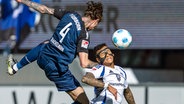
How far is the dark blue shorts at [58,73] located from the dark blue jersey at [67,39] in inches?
1.9

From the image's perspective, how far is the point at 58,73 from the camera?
7.23 meters

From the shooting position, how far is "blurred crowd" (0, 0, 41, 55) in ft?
33.9

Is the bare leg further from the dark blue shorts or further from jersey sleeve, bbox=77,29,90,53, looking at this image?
jersey sleeve, bbox=77,29,90,53

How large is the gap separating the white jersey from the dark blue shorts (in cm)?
41

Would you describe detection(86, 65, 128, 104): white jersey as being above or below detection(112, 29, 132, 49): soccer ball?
below

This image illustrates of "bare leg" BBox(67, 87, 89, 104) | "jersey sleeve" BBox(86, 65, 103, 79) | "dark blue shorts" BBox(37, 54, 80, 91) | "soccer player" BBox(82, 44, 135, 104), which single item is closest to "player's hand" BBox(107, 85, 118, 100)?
"soccer player" BBox(82, 44, 135, 104)

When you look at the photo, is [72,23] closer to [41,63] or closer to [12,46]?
[41,63]

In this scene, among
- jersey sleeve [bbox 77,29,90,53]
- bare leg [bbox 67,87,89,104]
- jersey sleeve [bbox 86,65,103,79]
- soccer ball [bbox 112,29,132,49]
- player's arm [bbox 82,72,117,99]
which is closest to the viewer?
player's arm [bbox 82,72,117,99]

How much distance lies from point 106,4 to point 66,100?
5.79 feet

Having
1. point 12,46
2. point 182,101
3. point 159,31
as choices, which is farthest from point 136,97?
point 12,46

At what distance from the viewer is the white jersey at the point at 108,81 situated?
270 inches

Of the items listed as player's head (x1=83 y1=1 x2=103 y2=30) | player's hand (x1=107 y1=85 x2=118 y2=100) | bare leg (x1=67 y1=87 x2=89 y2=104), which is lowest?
bare leg (x1=67 y1=87 x2=89 y2=104)

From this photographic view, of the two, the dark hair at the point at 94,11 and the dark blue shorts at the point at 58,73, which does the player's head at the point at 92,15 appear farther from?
the dark blue shorts at the point at 58,73

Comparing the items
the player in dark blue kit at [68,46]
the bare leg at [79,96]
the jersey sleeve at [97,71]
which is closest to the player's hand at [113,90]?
the jersey sleeve at [97,71]
